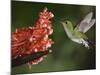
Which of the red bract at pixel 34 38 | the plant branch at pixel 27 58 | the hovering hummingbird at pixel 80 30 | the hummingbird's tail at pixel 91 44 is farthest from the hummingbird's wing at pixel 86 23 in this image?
the plant branch at pixel 27 58

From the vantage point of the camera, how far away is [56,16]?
2.20 meters

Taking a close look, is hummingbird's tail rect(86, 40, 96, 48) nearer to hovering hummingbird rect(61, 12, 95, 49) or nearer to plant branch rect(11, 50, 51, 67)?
hovering hummingbird rect(61, 12, 95, 49)

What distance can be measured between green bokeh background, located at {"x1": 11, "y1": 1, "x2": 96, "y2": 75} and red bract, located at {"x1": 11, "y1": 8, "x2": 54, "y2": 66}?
44 millimetres

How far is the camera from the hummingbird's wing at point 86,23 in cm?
230

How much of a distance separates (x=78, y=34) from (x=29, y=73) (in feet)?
2.20

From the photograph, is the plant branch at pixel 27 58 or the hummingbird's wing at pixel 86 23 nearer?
the plant branch at pixel 27 58

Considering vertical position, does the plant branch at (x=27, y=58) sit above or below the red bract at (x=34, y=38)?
below

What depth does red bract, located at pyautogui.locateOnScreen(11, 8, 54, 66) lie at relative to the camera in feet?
6.77

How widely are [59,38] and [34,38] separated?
0.88 ft

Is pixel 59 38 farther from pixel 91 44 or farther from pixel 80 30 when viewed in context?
pixel 91 44

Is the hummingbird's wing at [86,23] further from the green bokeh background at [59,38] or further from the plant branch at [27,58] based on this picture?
the plant branch at [27,58]

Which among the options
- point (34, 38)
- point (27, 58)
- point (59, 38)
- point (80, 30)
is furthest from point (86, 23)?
point (27, 58)

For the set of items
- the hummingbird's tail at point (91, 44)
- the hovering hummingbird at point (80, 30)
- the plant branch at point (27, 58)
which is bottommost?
the plant branch at point (27, 58)

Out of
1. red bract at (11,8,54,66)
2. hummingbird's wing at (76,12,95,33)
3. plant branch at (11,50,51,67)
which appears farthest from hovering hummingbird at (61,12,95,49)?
plant branch at (11,50,51,67)
